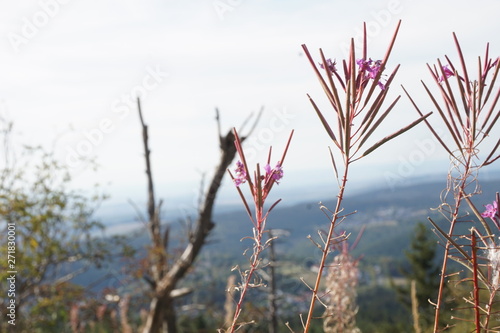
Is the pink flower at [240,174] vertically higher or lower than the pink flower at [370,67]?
lower

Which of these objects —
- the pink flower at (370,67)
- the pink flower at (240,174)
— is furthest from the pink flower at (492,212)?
the pink flower at (240,174)

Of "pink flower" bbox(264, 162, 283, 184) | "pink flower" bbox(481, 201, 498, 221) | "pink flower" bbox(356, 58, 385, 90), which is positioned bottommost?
"pink flower" bbox(481, 201, 498, 221)

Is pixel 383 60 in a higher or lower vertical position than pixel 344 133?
higher

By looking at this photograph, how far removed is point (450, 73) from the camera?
1043mm

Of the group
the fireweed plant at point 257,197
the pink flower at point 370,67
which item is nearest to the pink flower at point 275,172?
the fireweed plant at point 257,197

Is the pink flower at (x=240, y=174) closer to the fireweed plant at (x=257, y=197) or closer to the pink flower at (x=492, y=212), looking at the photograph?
the fireweed plant at (x=257, y=197)

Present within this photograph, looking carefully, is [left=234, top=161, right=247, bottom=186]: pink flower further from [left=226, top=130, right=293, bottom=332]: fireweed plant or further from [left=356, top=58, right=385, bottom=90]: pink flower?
[left=356, top=58, right=385, bottom=90]: pink flower

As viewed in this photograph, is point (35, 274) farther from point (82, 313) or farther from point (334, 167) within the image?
point (334, 167)

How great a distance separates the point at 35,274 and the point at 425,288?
26714 millimetres

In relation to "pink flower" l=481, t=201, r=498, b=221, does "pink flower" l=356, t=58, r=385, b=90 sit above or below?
above

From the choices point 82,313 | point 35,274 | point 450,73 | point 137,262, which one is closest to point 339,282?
point 450,73

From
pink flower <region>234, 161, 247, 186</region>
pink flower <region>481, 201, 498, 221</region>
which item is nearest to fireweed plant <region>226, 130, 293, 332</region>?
pink flower <region>234, 161, 247, 186</region>

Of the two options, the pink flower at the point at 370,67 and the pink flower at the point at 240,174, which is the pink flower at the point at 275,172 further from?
the pink flower at the point at 370,67

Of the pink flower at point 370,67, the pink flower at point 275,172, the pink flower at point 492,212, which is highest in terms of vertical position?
the pink flower at point 370,67
